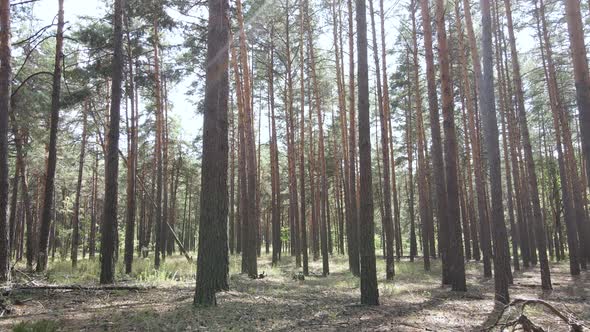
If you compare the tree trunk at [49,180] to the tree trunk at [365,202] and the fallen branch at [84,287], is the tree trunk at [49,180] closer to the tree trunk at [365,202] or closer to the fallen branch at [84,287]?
the fallen branch at [84,287]

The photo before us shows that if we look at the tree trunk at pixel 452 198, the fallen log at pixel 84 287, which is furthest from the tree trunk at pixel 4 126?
the tree trunk at pixel 452 198

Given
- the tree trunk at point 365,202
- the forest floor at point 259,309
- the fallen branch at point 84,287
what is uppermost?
the tree trunk at point 365,202

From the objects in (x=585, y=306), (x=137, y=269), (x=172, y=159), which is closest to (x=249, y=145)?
(x=137, y=269)

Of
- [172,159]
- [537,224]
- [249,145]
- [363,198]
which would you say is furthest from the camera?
[172,159]

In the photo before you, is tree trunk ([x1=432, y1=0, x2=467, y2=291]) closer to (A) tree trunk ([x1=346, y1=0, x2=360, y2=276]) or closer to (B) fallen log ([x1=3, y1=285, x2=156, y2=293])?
(A) tree trunk ([x1=346, y1=0, x2=360, y2=276])

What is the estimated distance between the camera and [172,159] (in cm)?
2975

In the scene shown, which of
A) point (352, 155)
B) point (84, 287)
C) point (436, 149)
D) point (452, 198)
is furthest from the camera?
point (352, 155)

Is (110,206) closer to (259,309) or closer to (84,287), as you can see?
(84,287)

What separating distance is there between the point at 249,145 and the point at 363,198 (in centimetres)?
715

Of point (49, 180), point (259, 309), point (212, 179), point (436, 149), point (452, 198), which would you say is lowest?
point (259, 309)

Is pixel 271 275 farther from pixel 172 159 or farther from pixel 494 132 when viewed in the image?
pixel 172 159

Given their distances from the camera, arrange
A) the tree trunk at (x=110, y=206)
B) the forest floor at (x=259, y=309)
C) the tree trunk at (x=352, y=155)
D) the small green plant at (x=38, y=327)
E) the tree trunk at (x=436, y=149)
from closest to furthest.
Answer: the small green plant at (x=38, y=327)
the forest floor at (x=259, y=309)
the tree trunk at (x=110, y=206)
the tree trunk at (x=436, y=149)
the tree trunk at (x=352, y=155)

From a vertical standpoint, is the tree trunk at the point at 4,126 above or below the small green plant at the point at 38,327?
above

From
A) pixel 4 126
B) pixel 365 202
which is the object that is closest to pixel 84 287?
pixel 4 126
